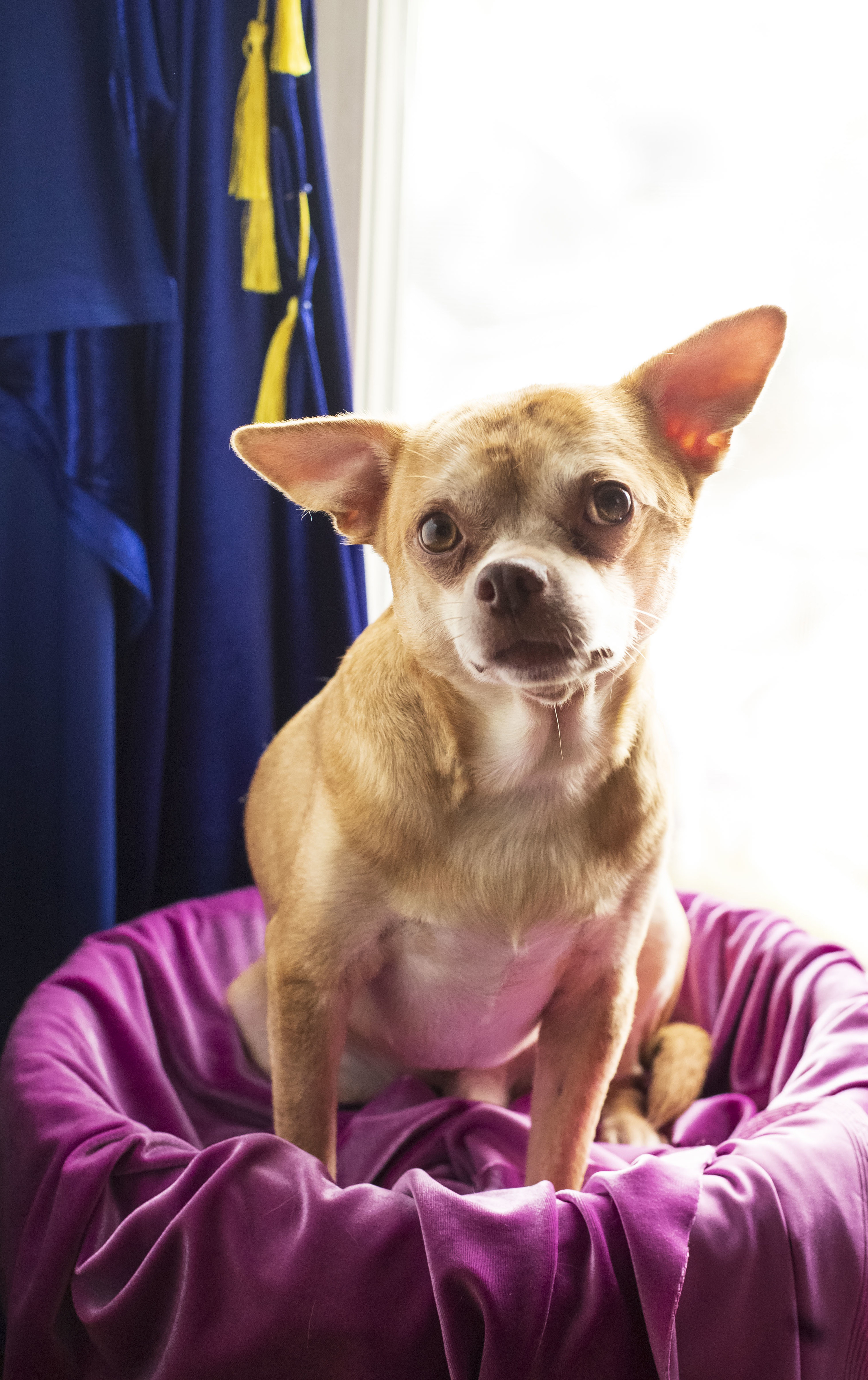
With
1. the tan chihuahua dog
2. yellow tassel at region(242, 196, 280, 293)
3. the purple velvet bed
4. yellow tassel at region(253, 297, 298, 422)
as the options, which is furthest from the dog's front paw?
yellow tassel at region(242, 196, 280, 293)

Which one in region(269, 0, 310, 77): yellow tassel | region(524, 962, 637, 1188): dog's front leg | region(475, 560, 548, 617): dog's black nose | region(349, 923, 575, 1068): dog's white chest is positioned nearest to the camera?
region(475, 560, 548, 617): dog's black nose

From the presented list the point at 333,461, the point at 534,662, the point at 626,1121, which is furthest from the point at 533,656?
the point at 626,1121

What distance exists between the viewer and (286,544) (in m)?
2.10

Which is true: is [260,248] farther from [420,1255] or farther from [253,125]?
[420,1255]

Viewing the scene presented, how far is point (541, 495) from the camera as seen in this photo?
106cm

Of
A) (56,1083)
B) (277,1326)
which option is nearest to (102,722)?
(56,1083)

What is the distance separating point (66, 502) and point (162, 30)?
880 millimetres

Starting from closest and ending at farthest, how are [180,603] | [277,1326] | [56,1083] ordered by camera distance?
[277,1326] → [56,1083] → [180,603]

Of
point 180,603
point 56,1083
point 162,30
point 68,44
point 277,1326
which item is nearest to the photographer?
point 277,1326

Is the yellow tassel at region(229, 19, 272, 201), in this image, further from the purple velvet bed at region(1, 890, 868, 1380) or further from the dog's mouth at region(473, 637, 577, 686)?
the purple velvet bed at region(1, 890, 868, 1380)

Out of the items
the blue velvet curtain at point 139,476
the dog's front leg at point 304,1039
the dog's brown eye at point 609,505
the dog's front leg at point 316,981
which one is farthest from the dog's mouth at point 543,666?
the blue velvet curtain at point 139,476

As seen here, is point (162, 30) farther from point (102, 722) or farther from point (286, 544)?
point (102, 722)

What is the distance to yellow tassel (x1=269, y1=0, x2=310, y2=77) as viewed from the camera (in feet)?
5.85

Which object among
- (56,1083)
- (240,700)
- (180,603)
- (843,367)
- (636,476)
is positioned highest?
(843,367)
